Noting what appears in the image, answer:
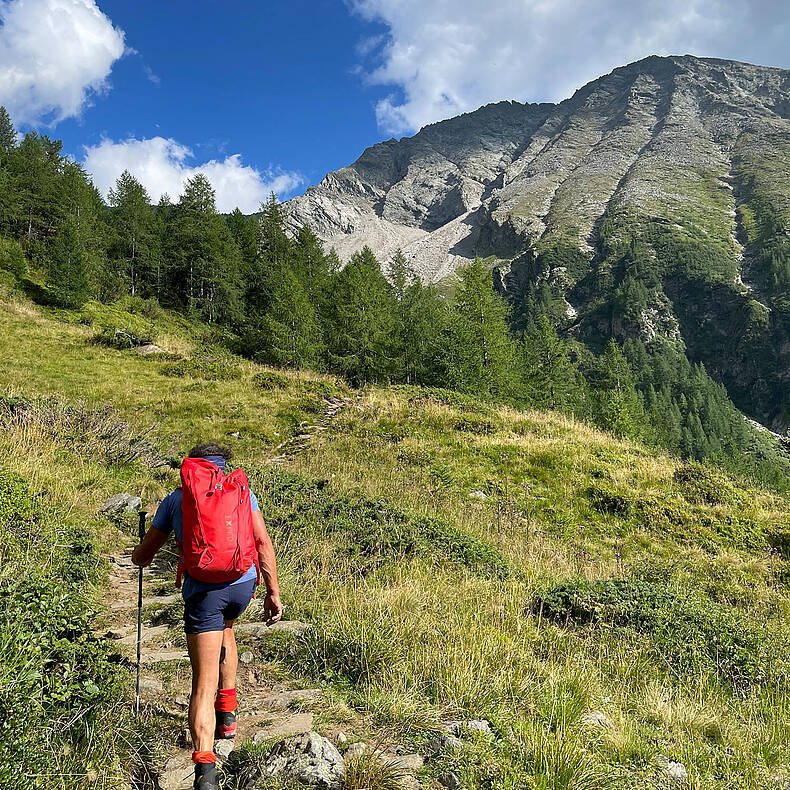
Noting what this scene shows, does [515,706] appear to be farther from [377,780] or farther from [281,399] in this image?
[281,399]

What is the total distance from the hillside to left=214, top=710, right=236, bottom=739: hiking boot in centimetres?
Answer: 28

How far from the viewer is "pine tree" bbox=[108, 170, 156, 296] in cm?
4300

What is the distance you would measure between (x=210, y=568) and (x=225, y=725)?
49.4 inches

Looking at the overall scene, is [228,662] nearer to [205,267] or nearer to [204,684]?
[204,684]

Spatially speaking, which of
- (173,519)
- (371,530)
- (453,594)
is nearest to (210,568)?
(173,519)

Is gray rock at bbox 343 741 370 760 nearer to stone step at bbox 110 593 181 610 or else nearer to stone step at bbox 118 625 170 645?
stone step at bbox 118 625 170 645

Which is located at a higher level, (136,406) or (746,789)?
(136,406)

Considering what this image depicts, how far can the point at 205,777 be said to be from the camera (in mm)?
2842

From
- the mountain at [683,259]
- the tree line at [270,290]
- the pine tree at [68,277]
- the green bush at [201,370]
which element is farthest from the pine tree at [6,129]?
the mountain at [683,259]

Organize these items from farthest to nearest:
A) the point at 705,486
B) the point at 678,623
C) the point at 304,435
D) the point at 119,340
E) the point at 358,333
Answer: the point at 358,333 < the point at 119,340 < the point at 304,435 < the point at 705,486 < the point at 678,623

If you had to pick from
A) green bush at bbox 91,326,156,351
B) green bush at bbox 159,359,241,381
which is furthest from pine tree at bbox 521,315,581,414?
green bush at bbox 91,326,156,351

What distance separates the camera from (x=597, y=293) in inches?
6038

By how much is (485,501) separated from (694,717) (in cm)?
743

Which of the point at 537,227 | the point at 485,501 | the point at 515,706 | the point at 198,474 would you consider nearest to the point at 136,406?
the point at 485,501
